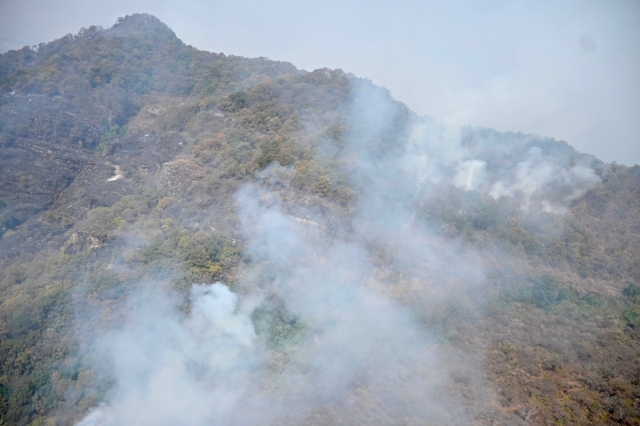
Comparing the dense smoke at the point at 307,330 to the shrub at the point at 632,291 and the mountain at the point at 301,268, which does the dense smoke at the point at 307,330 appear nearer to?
the mountain at the point at 301,268

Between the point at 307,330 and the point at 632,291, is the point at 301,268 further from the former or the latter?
the point at 632,291

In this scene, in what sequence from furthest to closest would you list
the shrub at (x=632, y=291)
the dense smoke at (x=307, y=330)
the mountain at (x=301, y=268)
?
the shrub at (x=632, y=291) < the mountain at (x=301, y=268) < the dense smoke at (x=307, y=330)

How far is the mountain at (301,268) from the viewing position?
71.2 feet

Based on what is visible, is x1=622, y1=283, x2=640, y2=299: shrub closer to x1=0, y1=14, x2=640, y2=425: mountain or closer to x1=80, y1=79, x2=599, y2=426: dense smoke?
x1=0, y1=14, x2=640, y2=425: mountain

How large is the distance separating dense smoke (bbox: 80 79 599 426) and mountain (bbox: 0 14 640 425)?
0.13m

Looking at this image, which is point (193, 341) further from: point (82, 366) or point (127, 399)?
point (82, 366)

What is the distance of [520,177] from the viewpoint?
4709cm

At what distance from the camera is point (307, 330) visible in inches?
982

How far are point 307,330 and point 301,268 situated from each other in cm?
442

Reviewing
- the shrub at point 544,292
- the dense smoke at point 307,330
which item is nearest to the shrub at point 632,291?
the shrub at point 544,292

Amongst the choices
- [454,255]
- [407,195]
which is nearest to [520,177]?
[407,195]

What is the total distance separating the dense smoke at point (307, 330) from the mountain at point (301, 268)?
126 mm

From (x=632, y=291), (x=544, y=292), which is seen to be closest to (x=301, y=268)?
(x=544, y=292)

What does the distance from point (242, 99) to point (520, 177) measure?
110 ft
